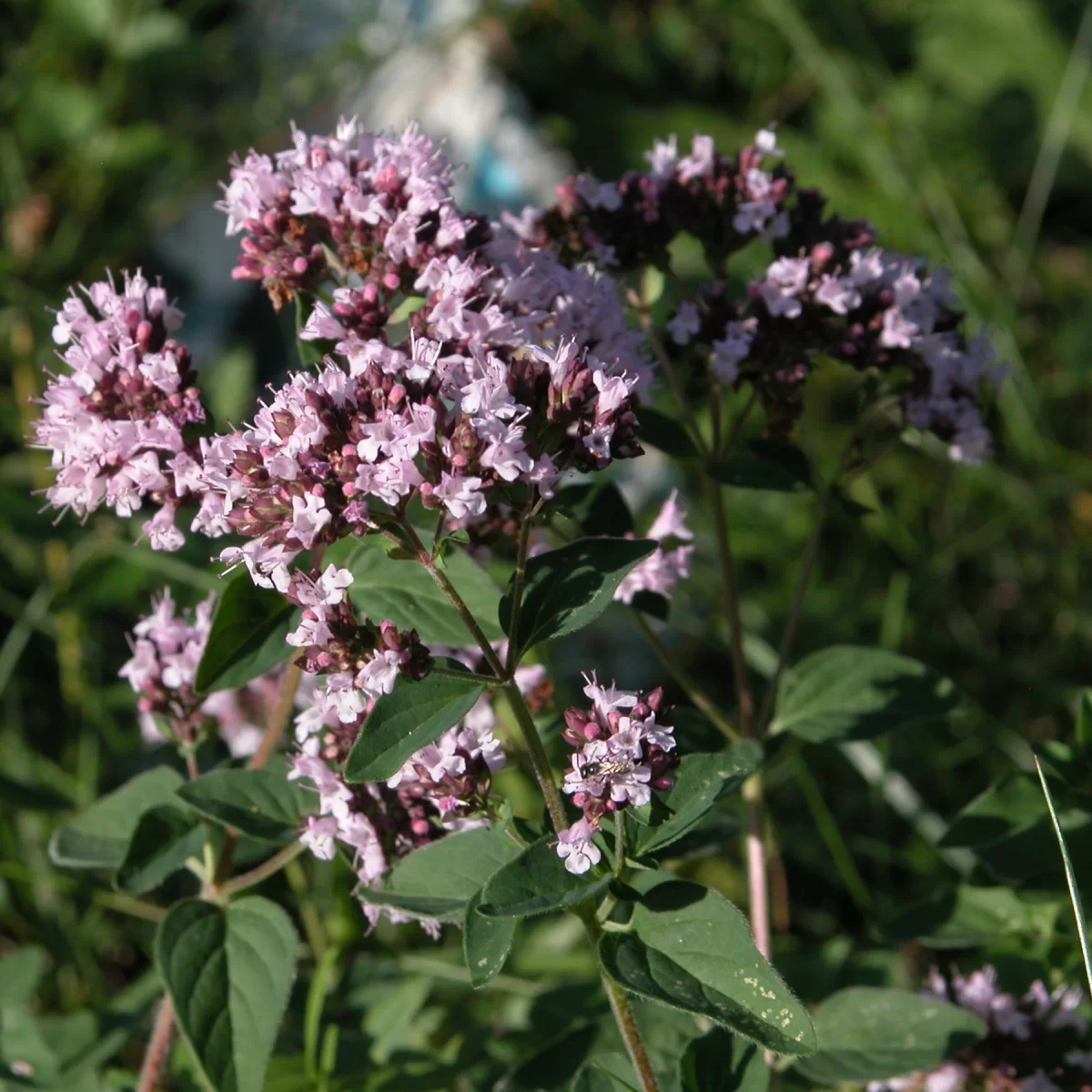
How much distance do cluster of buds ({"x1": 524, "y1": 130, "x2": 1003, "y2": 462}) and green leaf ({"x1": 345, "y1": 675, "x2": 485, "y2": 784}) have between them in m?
0.87

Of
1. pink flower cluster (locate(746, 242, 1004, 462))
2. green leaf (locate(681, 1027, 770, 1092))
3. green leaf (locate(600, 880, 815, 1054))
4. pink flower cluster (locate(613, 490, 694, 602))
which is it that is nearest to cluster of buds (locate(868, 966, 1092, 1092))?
green leaf (locate(681, 1027, 770, 1092))

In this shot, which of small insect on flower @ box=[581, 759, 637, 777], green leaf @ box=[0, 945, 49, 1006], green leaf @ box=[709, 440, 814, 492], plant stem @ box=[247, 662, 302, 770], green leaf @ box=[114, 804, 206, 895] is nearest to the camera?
small insect on flower @ box=[581, 759, 637, 777]

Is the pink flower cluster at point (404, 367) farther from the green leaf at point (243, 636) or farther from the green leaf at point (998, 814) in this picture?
the green leaf at point (998, 814)

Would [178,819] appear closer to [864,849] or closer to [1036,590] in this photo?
[864,849]

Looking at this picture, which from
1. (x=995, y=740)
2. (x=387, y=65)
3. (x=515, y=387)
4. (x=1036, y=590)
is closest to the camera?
(x=515, y=387)

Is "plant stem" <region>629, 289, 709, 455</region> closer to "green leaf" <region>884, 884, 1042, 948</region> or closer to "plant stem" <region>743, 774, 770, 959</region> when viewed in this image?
"plant stem" <region>743, 774, 770, 959</region>

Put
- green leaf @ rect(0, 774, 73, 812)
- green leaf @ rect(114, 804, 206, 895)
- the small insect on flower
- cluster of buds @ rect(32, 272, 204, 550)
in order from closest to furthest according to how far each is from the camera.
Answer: the small insect on flower
cluster of buds @ rect(32, 272, 204, 550)
green leaf @ rect(114, 804, 206, 895)
green leaf @ rect(0, 774, 73, 812)

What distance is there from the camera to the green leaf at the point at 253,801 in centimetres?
200

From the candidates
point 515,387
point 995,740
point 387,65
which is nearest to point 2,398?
point 387,65

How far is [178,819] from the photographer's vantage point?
2164 millimetres

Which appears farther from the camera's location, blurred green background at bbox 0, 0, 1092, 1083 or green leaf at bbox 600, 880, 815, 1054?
blurred green background at bbox 0, 0, 1092, 1083

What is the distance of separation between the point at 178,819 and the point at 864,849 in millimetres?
1857

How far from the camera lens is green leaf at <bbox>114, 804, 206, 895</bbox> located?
204 centimetres

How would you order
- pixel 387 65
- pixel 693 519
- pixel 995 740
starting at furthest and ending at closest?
pixel 387 65 → pixel 693 519 → pixel 995 740
